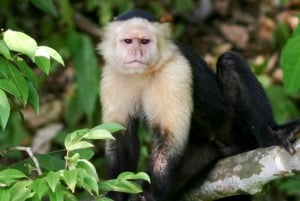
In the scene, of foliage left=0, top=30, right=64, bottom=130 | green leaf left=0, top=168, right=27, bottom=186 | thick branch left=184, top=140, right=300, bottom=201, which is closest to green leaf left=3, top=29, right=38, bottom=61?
foliage left=0, top=30, right=64, bottom=130

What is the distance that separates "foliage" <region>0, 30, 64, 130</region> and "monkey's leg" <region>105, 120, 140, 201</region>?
4.15ft

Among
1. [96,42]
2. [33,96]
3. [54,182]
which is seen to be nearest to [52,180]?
[54,182]

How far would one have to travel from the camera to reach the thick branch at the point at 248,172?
11.3ft

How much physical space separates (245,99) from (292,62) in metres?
0.35

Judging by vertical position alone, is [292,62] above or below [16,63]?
below

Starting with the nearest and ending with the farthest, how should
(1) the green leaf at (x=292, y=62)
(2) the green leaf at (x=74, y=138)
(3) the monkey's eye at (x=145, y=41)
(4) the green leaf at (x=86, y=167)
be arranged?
(4) the green leaf at (x=86, y=167) < (2) the green leaf at (x=74, y=138) < (1) the green leaf at (x=292, y=62) < (3) the monkey's eye at (x=145, y=41)

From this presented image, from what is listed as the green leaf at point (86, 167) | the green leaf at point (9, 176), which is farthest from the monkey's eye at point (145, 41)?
the green leaf at point (9, 176)

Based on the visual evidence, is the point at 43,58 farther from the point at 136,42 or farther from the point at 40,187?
the point at 136,42

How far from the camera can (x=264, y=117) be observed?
416 cm

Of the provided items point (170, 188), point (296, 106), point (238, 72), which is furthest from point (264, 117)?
point (296, 106)

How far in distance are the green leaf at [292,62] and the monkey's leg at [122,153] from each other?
87 cm

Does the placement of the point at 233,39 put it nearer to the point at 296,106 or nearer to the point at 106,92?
the point at 296,106

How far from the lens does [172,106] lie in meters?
3.95

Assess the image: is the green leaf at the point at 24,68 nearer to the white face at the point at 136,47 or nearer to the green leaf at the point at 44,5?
the white face at the point at 136,47
